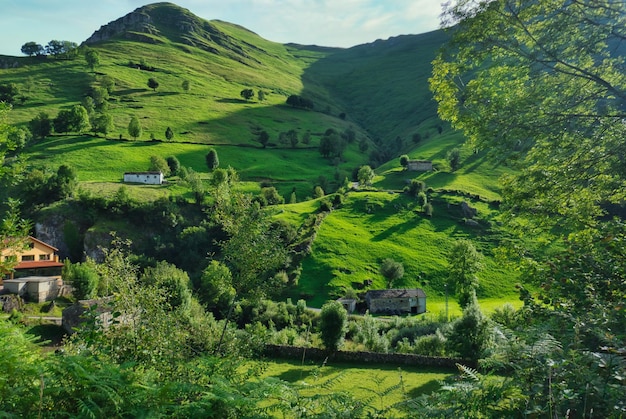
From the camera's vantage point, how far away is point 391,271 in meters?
78.5

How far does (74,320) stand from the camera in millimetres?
42062

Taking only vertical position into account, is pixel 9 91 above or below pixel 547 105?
above

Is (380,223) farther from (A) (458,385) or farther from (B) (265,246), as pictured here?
(A) (458,385)

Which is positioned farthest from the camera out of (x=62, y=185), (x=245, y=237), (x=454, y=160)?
(x=454, y=160)

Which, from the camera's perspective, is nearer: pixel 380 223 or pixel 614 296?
pixel 614 296

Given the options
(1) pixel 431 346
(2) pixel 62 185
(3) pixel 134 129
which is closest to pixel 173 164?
(3) pixel 134 129

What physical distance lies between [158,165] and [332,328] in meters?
91.9

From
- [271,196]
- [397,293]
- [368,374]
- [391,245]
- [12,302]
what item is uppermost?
[271,196]

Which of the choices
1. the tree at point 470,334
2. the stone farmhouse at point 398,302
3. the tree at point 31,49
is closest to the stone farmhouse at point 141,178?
the stone farmhouse at point 398,302

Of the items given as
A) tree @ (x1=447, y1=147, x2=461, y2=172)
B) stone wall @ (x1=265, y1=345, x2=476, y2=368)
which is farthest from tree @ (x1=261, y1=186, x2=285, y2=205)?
stone wall @ (x1=265, y1=345, x2=476, y2=368)

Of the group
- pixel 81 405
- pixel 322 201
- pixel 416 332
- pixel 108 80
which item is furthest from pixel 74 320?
pixel 108 80

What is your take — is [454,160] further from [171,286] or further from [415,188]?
[171,286]

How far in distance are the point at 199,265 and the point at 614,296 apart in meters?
82.9

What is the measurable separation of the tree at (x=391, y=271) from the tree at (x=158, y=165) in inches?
2656
